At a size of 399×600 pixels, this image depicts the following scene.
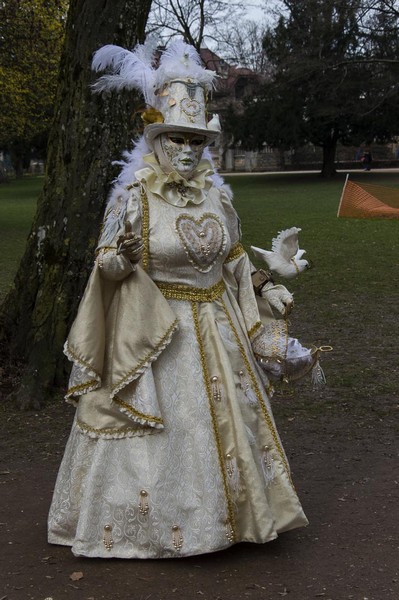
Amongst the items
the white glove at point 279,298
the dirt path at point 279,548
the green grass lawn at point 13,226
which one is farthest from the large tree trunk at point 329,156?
the white glove at point 279,298

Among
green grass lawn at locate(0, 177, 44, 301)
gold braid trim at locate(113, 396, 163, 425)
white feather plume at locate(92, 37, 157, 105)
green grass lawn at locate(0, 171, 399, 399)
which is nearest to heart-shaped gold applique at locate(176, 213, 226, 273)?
white feather plume at locate(92, 37, 157, 105)

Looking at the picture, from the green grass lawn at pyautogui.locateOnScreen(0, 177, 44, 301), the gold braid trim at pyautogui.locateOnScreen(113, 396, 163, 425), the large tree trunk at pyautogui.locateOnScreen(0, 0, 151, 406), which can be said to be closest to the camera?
the gold braid trim at pyautogui.locateOnScreen(113, 396, 163, 425)

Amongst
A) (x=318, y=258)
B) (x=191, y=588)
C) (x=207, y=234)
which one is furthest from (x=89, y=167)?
(x=318, y=258)

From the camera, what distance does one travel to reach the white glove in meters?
4.24

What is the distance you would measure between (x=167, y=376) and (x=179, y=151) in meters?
1.03

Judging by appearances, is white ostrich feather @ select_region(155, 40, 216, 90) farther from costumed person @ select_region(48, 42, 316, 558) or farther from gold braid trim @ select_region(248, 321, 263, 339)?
gold braid trim @ select_region(248, 321, 263, 339)

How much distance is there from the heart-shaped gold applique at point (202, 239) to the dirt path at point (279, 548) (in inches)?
53.2

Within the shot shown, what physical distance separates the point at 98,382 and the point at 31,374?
2840mm

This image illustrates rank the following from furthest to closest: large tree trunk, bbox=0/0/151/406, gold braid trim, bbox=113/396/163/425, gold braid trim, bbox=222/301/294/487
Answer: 1. large tree trunk, bbox=0/0/151/406
2. gold braid trim, bbox=222/301/294/487
3. gold braid trim, bbox=113/396/163/425

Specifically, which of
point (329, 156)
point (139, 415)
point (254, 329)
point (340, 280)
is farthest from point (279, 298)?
point (329, 156)

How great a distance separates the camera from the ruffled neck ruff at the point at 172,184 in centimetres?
396

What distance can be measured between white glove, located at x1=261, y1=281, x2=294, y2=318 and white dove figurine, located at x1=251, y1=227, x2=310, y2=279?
9 cm

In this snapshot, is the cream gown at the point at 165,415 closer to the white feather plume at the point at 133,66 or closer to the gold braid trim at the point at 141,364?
the gold braid trim at the point at 141,364

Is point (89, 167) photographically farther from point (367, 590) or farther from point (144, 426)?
point (367, 590)
